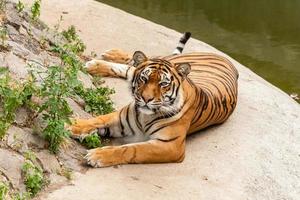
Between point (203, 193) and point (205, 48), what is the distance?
3953mm

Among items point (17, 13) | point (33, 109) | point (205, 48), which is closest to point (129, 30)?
point (205, 48)

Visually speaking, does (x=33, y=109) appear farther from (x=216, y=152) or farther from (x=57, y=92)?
(x=216, y=152)

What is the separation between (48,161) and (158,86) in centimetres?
91

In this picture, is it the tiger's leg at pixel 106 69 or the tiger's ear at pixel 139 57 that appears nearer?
the tiger's ear at pixel 139 57

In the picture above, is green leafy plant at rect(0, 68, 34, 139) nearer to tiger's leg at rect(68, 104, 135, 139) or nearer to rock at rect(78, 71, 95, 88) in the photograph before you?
tiger's leg at rect(68, 104, 135, 139)

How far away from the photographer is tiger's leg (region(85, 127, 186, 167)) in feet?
15.9

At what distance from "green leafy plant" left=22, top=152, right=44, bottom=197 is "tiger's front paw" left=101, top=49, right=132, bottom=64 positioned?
274 cm

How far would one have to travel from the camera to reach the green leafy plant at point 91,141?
5102mm

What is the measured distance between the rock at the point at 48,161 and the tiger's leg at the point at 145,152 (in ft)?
0.84

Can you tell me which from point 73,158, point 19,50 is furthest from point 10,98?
point 19,50

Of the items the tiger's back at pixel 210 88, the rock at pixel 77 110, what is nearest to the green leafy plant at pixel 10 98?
the rock at pixel 77 110

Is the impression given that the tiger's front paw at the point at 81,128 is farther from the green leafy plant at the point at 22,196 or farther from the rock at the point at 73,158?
the green leafy plant at the point at 22,196

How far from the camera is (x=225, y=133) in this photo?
5898 millimetres

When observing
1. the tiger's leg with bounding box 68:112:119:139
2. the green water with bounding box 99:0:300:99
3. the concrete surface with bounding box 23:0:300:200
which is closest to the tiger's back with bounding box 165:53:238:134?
the concrete surface with bounding box 23:0:300:200
